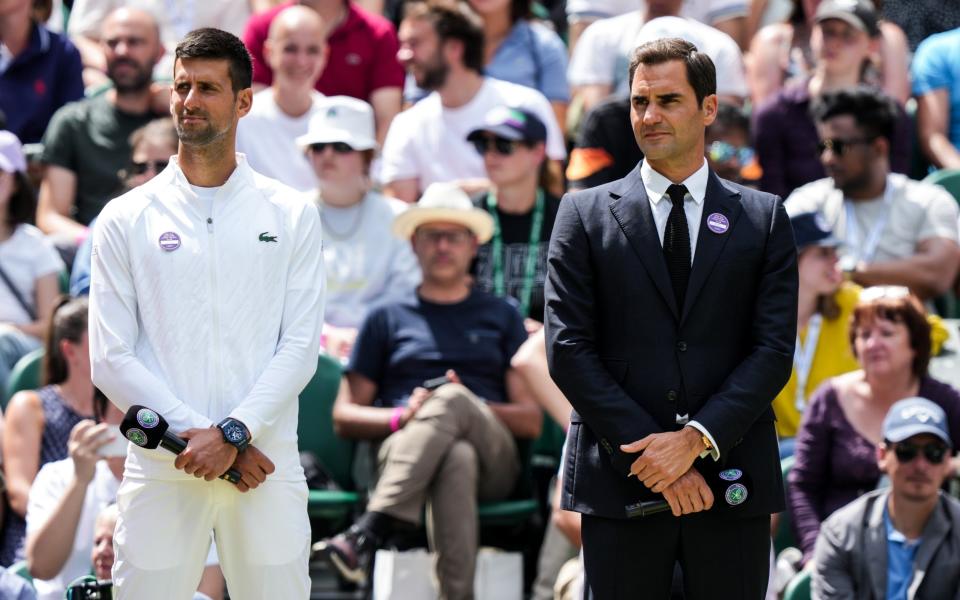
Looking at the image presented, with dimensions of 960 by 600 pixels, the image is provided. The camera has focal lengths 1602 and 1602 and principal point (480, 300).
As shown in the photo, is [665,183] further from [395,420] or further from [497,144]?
[497,144]

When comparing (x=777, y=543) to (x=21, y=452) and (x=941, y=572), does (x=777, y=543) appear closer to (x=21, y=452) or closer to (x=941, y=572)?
(x=941, y=572)

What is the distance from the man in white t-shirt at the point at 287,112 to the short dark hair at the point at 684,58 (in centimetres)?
446

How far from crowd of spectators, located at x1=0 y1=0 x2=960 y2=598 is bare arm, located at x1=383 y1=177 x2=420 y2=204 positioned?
0.02 metres

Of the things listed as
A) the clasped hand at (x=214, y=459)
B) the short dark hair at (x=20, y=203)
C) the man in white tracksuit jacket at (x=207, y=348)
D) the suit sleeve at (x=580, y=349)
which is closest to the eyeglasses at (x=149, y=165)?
the short dark hair at (x=20, y=203)

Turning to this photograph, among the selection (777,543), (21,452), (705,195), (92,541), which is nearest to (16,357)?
(21,452)

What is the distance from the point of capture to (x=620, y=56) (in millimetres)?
9406

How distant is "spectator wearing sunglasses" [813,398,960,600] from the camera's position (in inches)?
235

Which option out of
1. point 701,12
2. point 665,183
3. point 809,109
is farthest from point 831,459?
point 701,12

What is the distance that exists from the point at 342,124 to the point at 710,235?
163 inches

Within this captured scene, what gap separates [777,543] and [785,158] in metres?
2.91

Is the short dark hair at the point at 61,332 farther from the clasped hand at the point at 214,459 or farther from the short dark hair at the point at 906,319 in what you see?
the short dark hair at the point at 906,319

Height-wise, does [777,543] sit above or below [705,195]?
below

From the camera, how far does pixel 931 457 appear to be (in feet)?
19.9

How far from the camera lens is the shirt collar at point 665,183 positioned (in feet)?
15.1
